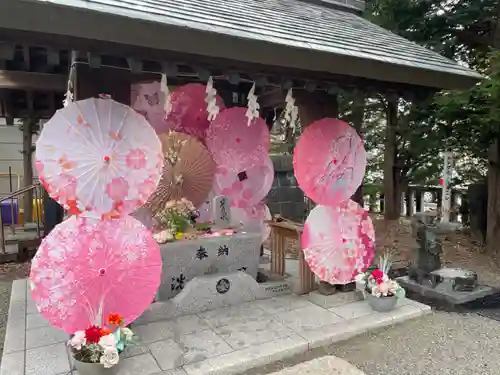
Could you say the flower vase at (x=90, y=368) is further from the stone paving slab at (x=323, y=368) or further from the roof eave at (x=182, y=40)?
the roof eave at (x=182, y=40)

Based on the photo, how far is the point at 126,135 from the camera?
11.5ft

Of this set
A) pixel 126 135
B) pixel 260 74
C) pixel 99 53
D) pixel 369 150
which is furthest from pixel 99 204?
pixel 369 150

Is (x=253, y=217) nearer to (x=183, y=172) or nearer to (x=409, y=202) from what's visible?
(x=183, y=172)

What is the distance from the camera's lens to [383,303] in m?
4.45

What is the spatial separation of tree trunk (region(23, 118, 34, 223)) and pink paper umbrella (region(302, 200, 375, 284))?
785cm

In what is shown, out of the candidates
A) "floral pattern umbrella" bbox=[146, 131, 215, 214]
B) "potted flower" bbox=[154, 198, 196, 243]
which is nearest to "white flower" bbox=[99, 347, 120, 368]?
"potted flower" bbox=[154, 198, 196, 243]

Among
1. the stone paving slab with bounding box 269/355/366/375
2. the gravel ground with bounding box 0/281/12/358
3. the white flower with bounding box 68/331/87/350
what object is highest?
the white flower with bounding box 68/331/87/350

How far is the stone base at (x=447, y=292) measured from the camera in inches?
197

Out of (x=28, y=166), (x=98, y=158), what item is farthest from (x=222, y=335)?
(x=28, y=166)

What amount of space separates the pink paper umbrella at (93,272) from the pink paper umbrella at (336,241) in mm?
1848

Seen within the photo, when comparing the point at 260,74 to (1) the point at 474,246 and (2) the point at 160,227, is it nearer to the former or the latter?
(2) the point at 160,227

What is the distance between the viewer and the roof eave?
7.79 ft

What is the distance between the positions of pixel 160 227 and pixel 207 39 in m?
2.78

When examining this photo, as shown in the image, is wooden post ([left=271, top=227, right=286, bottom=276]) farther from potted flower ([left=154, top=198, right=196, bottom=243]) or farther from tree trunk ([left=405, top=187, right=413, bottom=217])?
tree trunk ([left=405, top=187, right=413, bottom=217])
